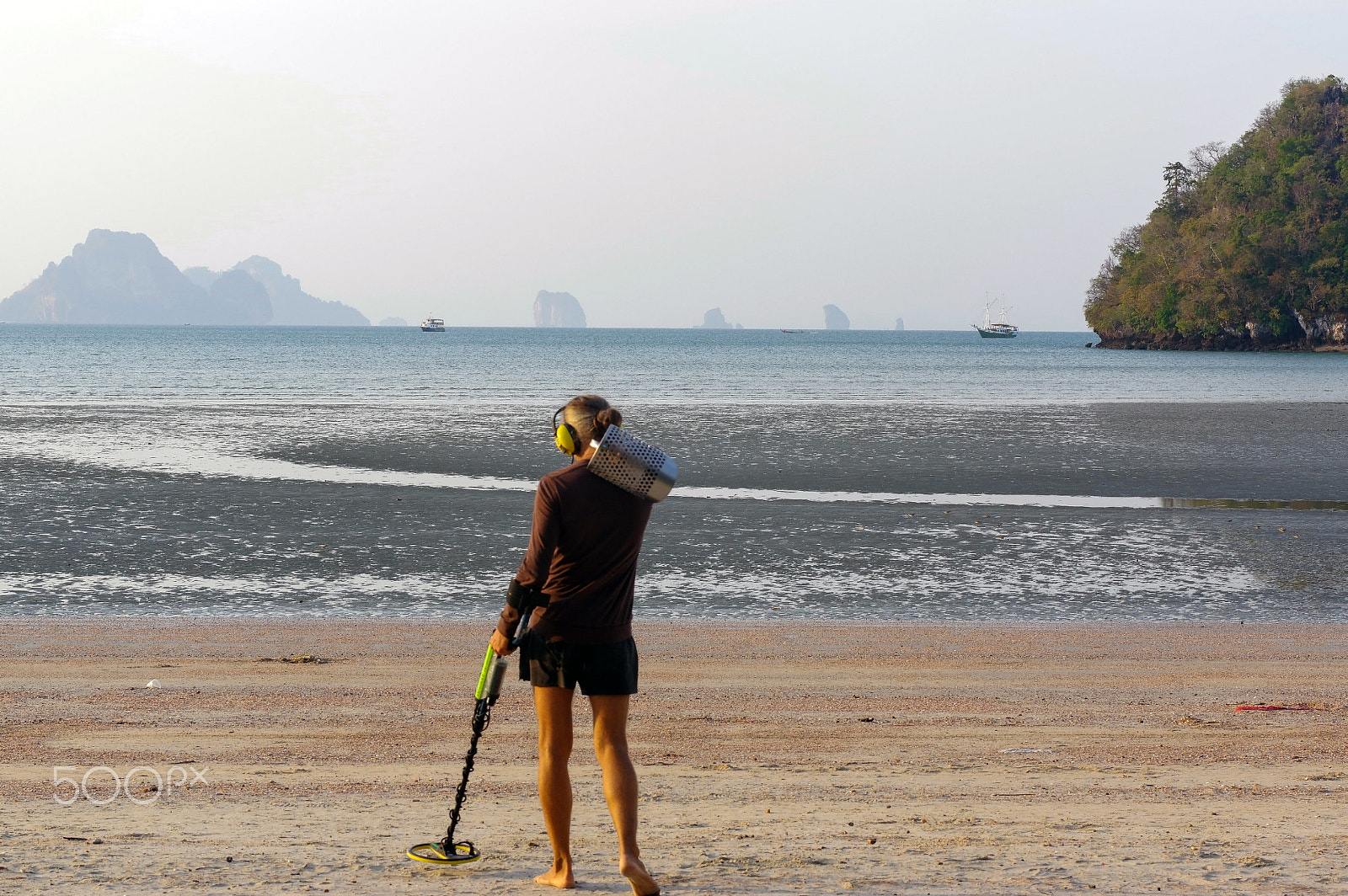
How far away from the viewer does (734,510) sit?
701 inches

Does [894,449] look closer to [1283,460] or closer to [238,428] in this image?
[1283,460]

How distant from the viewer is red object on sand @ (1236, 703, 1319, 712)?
780 centimetres

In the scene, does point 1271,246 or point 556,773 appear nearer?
point 556,773

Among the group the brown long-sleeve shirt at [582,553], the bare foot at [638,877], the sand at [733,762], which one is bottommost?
the sand at [733,762]

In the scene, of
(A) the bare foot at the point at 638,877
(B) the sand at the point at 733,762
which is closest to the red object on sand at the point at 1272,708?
(B) the sand at the point at 733,762

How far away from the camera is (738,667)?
29.3 ft

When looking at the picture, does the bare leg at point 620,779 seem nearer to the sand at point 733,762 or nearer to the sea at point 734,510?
the sand at point 733,762

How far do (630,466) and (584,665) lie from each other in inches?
30.4

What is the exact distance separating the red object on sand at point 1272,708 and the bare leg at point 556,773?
5152 mm

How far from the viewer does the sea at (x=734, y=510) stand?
12070 millimetres

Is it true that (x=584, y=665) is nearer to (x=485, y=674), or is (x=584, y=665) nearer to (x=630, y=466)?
(x=485, y=674)

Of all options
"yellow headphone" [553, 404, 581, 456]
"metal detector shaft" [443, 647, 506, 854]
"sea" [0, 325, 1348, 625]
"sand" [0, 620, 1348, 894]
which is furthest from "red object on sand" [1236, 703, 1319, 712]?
"yellow headphone" [553, 404, 581, 456]

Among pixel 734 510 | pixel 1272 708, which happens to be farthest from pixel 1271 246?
pixel 1272 708

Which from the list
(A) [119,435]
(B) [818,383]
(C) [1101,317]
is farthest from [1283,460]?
(C) [1101,317]
